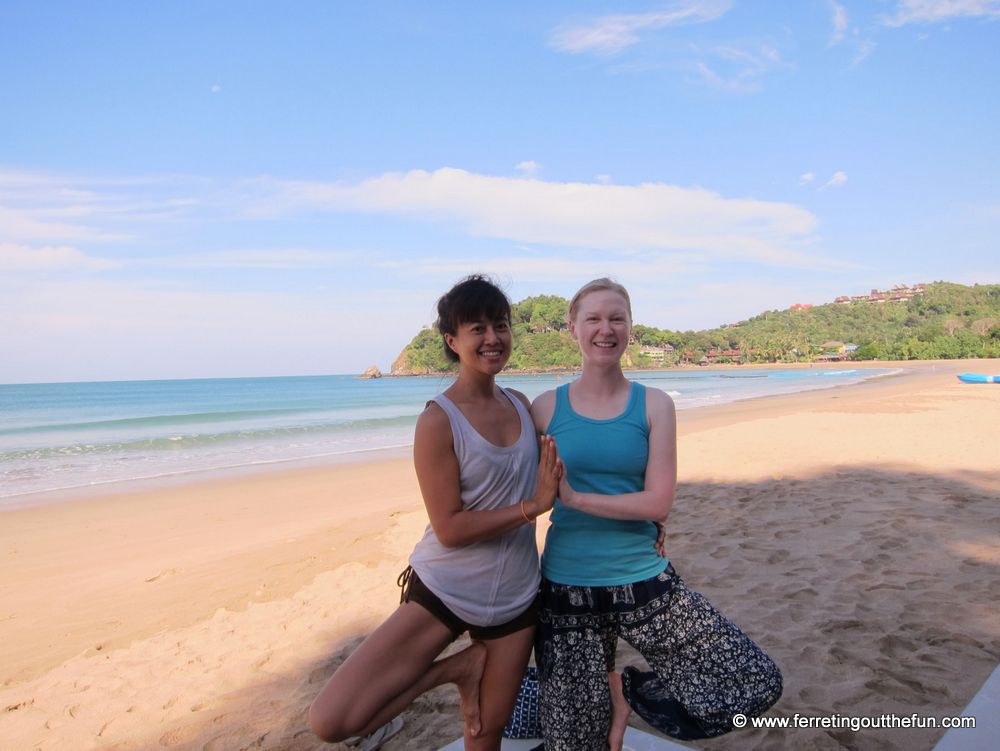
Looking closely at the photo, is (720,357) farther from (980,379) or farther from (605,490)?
(605,490)

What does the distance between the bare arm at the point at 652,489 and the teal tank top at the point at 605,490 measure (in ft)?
0.10

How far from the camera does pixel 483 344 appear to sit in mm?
2039

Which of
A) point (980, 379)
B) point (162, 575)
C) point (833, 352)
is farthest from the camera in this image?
point (833, 352)

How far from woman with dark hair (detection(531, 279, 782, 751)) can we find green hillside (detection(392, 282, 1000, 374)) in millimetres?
79637

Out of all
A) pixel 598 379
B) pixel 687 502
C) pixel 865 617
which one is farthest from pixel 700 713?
pixel 687 502

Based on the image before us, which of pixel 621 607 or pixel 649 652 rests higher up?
pixel 621 607

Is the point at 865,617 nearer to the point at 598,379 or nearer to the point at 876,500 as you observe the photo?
the point at 598,379

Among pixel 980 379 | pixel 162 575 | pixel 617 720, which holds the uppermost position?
pixel 617 720

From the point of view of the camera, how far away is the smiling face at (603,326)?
6.95 feet

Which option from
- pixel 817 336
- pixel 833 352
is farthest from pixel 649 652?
pixel 817 336

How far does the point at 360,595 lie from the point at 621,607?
3.66 m

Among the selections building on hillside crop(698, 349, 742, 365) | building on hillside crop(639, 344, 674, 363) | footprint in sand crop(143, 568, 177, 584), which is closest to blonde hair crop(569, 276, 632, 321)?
footprint in sand crop(143, 568, 177, 584)

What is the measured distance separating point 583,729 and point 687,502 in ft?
18.4

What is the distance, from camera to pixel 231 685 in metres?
3.78
